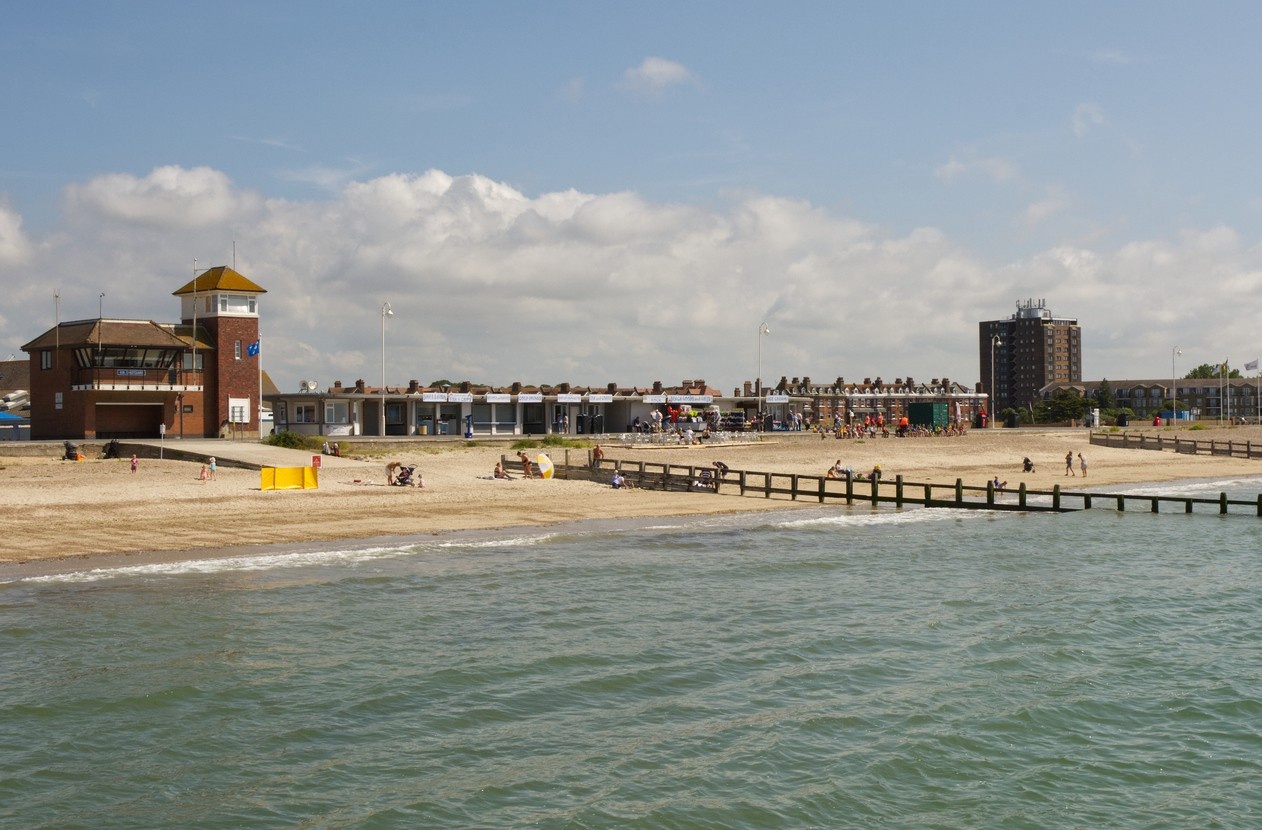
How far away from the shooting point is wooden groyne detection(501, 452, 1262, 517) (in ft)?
144

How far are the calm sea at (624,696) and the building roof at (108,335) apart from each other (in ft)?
113

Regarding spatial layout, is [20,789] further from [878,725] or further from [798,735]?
[878,725]

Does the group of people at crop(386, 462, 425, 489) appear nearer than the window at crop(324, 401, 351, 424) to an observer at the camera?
Yes

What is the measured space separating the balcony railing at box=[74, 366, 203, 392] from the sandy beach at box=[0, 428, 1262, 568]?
28.7 ft

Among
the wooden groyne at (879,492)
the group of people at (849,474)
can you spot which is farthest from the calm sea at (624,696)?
the group of people at (849,474)

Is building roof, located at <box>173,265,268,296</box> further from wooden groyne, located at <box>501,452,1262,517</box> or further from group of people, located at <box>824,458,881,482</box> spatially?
group of people, located at <box>824,458,881,482</box>

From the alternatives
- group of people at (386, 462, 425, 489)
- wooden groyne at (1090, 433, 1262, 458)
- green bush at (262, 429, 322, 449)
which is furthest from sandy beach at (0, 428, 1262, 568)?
wooden groyne at (1090, 433, 1262, 458)

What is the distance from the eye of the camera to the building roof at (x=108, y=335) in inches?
2287

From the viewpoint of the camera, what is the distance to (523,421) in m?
76.0

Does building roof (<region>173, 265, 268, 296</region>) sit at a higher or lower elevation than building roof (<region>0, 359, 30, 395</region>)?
higher

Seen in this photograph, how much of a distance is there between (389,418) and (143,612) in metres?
49.3

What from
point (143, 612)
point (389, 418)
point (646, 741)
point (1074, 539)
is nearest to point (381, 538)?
point (143, 612)

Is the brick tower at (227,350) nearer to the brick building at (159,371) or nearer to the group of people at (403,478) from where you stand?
the brick building at (159,371)

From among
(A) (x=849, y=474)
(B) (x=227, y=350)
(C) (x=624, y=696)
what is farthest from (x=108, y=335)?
(C) (x=624, y=696)
